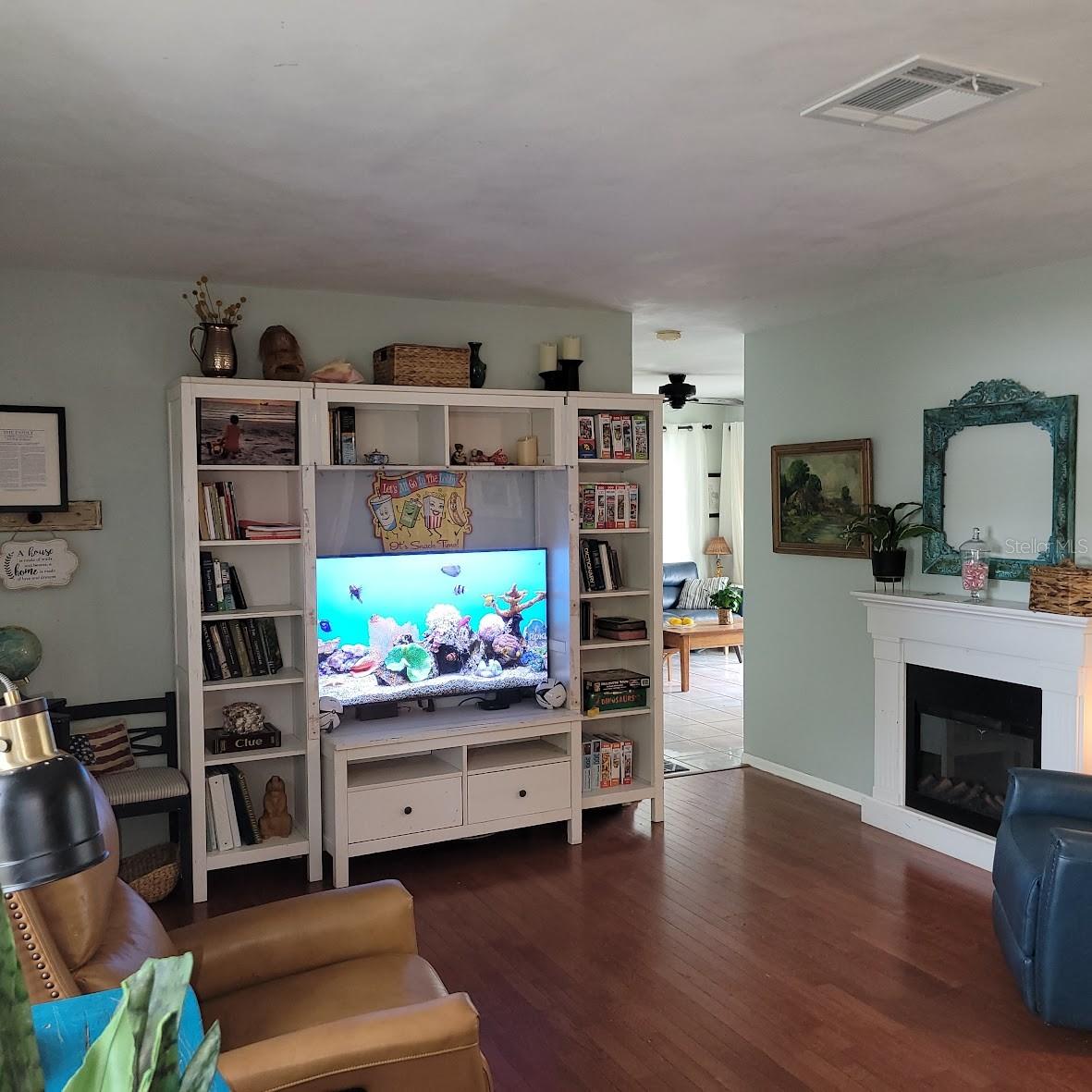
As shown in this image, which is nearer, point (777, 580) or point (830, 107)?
point (830, 107)

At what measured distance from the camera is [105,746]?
4191mm

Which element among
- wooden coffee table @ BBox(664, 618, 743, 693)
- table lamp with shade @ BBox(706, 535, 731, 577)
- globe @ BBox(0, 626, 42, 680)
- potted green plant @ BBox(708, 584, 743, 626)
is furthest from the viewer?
table lamp with shade @ BBox(706, 535, 731, 577)

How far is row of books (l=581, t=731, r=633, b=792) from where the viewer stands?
16.3 ft

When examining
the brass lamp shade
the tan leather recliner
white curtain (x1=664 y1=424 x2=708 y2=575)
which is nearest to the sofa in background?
white curtain (x1=664 y1=424 x2=708 y2=575)

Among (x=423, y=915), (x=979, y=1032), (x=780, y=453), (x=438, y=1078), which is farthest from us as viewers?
(x=780, y=453)

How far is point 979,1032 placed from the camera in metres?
3.03

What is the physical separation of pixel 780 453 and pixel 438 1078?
14.0 feet

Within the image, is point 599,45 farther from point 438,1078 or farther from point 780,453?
point 780,453

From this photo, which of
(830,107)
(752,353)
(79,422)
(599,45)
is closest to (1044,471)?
(752,353)

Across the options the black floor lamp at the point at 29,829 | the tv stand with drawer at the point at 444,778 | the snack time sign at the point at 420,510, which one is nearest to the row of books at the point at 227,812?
the tv stand with drawer at the point at 444,778

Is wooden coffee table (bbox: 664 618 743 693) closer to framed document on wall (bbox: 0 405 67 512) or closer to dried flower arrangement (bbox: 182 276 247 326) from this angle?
dried flower arrangement (bbox: 182 276 247 326)

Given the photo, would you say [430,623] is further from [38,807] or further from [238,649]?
[38,807]

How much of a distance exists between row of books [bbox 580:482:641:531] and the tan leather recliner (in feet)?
8.14

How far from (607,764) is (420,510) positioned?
148 cm
